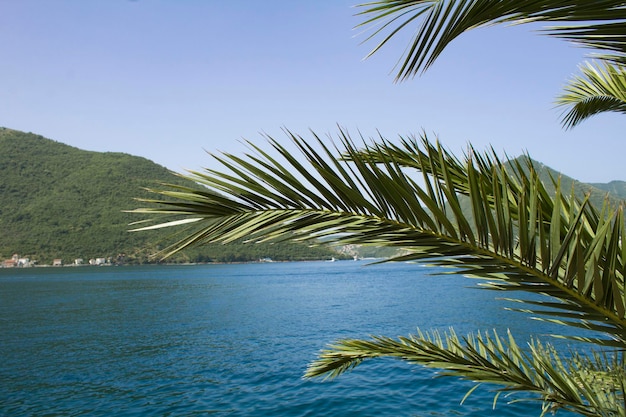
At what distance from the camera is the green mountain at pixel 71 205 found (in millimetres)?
129000

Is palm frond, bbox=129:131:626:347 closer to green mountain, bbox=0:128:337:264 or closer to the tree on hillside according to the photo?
the tree on hillside

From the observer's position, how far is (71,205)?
459 feet

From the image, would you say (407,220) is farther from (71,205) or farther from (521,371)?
(71,205)

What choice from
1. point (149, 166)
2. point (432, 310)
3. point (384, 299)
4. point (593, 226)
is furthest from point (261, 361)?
point (149, 166)

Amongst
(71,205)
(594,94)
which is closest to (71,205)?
(71,205)

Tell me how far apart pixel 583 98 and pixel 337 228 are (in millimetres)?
3957

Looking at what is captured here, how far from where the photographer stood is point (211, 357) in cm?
2044

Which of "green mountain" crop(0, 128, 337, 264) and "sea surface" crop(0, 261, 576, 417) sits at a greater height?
"green mountain" crop(0, 128, 337, 264)

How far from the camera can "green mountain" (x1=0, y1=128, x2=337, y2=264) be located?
129 m

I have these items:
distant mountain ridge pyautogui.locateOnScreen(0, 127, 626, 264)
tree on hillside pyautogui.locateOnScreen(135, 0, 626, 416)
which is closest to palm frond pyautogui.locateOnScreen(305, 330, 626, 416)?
tree on hillside pyautogui.locateOnScreen(135, 0, 626, 416)

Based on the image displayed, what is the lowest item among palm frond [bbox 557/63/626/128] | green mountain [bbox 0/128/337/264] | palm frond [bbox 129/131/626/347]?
palm frond [bbox 129/131/626/347]

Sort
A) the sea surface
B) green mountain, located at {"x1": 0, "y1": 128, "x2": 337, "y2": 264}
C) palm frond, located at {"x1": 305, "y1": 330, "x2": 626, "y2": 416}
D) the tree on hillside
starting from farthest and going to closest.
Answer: green mountain, located at {"x1": 0, "y1": 128, "x2": 337, "y2": 264} → the sea surface → palm frond, located at {"x1": 305, "y1": 330, "x2": 626, "y2": 416} → the tree on hillside

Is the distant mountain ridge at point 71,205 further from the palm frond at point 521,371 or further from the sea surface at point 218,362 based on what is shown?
the palm frond at point 521,371

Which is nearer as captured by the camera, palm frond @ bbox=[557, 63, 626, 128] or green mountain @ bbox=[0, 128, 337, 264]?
palm frond @ bbox=[557, 63, 626, 128]
